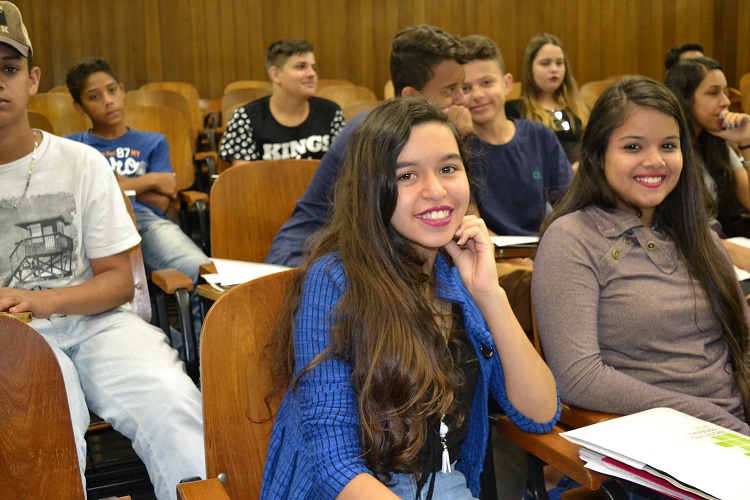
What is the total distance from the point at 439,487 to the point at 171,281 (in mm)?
1168

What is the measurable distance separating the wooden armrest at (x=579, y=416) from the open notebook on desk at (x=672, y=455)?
17 cm

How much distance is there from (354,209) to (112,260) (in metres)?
0.88

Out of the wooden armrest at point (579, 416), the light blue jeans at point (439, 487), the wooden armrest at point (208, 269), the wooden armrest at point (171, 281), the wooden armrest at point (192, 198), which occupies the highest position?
the wooden armrest at point (192, 198)

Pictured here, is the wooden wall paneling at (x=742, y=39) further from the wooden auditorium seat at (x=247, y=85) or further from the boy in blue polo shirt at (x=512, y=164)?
the boy in blue polo shirt at (x=512, y=164)

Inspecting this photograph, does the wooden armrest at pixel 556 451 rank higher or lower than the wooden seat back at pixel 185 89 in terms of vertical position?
lower

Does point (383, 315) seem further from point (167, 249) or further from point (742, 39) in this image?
point (742, 39)

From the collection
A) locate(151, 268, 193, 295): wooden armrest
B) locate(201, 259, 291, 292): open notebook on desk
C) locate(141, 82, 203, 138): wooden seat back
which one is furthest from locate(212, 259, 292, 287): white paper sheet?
locate(141, 82, 203, 138): wooden seat back

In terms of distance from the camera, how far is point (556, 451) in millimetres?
1381

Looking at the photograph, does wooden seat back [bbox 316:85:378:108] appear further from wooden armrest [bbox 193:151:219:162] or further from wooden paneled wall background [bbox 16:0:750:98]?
wooden paneled wall background [bbox 16:0:750:98]

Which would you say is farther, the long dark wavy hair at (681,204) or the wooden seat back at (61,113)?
the wooden seat back at (61,113)

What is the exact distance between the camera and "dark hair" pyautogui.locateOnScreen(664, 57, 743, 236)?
3.14 metres

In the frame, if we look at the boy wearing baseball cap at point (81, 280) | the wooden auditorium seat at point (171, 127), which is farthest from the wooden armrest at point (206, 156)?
the boy wearing baseball cap at point (81, 280)

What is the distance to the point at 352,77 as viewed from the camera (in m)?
7.59

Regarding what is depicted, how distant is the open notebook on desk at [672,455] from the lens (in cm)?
116
